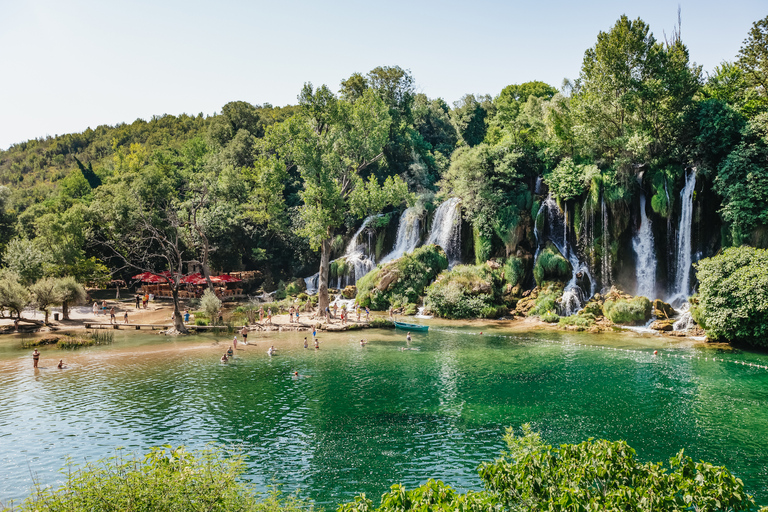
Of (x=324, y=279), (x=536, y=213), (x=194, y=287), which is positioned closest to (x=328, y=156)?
(x=324, y=279)

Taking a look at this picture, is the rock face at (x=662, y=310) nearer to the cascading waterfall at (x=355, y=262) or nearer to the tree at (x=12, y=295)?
the cascading waterfall at (x=355, y=262)

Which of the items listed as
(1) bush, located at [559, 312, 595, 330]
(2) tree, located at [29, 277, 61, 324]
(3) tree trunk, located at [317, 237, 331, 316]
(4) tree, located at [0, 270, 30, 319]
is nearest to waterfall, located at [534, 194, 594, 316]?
(1) bush, located at [559, 312, 595, 330]

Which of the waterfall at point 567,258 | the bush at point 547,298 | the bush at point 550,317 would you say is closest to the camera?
the bush at point 550,317

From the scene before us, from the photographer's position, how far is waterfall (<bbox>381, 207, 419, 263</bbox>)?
56594 mm

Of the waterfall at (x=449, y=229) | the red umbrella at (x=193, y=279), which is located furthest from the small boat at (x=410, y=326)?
the red umbrella at (x=193, y=279)

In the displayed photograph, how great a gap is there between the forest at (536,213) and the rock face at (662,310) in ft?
2.81

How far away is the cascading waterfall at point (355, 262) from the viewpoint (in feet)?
185

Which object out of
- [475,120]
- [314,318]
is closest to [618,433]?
[314,318]

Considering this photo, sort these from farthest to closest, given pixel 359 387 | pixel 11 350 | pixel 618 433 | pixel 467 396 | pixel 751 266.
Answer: pixel 11 350
pixel 751 266
pixel 359 387
pixel 467 396
pixel 618 433

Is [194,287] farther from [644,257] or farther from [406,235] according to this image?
[644,257]

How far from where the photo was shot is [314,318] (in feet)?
147

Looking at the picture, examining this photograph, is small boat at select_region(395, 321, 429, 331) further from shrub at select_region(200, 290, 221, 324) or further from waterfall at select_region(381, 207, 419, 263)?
shrub at select_region(200, 290, 221, 324)

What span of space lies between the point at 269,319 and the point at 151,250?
2704cm

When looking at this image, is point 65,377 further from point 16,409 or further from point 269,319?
point 269,319
